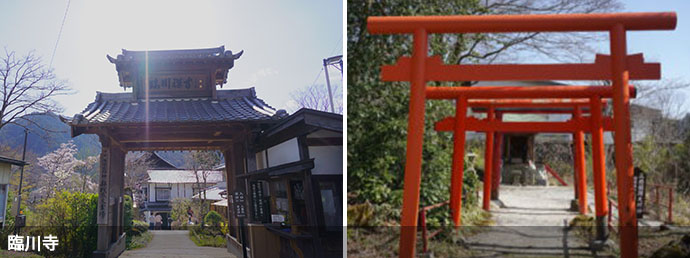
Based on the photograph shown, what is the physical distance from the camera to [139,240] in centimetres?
406

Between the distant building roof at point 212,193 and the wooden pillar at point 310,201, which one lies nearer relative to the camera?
the wooden pillar at point 310,201

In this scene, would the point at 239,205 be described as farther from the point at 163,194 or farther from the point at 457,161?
the point at 457,161

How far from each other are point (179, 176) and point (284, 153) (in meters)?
0.79

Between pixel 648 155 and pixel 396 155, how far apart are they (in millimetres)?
6852

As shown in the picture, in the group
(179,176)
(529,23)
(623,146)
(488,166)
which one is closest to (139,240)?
(179,176)

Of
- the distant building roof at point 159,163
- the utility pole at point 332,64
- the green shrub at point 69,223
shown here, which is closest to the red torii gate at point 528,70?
the utility pole at point 332,64

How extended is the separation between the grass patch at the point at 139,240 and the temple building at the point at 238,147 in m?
0.06

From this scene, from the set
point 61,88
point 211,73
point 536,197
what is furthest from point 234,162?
point 536,197

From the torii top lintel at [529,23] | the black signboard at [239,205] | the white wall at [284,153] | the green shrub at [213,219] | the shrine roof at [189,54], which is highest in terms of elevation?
the torii top lintel at [529,23]

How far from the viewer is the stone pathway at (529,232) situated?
5918 millimetres

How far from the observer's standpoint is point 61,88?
154 inches

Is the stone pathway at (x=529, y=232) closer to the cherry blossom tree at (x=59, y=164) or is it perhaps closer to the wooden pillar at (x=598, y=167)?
the wooden pillar at (x=598, y=167)

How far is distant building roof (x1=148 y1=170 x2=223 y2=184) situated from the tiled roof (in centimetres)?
38

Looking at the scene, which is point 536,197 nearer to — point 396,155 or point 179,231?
point 396,155
